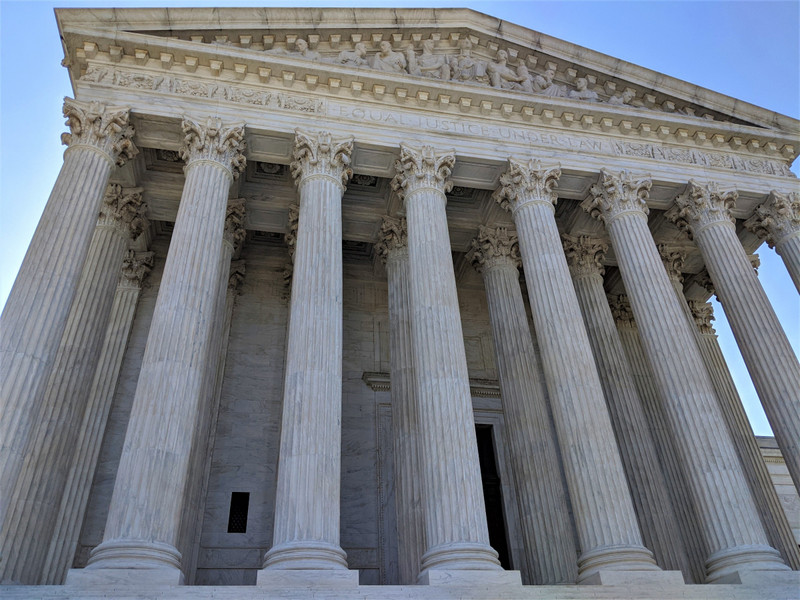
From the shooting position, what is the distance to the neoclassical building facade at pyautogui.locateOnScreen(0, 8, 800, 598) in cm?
1337

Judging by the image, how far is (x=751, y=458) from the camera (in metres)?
20.5

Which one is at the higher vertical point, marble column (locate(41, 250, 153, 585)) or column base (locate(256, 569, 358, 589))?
marble column (locate(41, 250, 153, 585))

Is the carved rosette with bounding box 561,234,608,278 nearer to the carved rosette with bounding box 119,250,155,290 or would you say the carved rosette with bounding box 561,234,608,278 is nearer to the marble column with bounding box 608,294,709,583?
the marble column with bounding box 608,294,709,583

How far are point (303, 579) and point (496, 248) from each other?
1340cm

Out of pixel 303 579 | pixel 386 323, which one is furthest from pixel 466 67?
pixel 303 579

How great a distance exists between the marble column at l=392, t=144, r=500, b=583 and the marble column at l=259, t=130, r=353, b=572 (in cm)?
196

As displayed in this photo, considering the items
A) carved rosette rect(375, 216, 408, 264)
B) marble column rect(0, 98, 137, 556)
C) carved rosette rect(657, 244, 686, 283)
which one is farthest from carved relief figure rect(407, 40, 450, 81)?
carved rosette rect(657, 244, 686, 283)

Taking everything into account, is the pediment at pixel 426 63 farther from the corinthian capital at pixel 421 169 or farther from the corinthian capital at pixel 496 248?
the corinthian capital at pixel 496 248

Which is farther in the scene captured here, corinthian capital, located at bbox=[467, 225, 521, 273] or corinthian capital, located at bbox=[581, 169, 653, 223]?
corinthian capital, located at bbox=[467, 225, 521, 273]

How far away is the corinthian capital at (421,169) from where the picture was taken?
18.7 m

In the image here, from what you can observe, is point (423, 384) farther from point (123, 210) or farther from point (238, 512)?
point (123, 210)

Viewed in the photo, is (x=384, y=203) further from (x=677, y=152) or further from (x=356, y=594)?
(x=356, y=594)

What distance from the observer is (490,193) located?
72.4ft

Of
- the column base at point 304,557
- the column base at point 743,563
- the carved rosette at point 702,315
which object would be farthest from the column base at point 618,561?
the carved rosette at point 702,315
